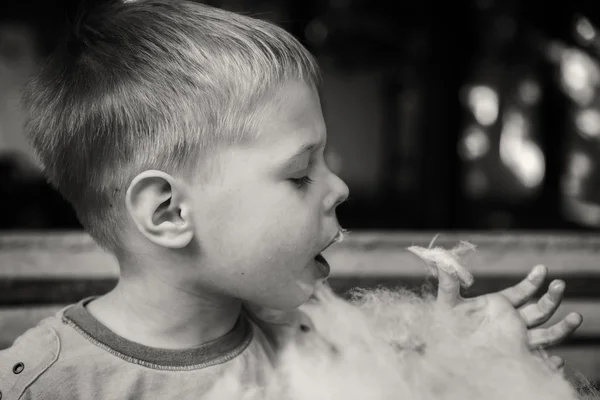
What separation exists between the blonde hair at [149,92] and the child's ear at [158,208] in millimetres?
19

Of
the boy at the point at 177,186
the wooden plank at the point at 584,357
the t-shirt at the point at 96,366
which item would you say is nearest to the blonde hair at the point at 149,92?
the boy at the point at 177,186

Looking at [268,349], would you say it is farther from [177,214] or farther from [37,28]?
[37,28]

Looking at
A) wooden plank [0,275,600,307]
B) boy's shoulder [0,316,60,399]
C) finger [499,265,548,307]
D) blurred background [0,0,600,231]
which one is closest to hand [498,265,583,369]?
finger [499,265,548,307]

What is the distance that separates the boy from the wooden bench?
0.43m

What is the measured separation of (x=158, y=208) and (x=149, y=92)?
131mm

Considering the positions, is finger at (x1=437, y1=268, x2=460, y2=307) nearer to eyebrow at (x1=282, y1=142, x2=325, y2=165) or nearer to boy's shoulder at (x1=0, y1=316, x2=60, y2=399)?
eyebrow at (x1=282, y1=142, x2=325, y2=165)

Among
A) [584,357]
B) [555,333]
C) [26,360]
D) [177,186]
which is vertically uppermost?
[177,186]

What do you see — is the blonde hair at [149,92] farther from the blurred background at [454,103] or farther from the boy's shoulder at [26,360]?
the blurred background at [454,103]

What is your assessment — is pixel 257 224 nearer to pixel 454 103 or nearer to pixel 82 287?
pixel 82 287

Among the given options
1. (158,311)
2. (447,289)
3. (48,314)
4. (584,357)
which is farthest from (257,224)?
(584,357)

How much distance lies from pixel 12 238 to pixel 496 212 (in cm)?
212

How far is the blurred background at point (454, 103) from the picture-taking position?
100 inches

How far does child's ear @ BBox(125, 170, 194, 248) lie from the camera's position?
0.76m

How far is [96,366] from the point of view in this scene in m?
0.75
